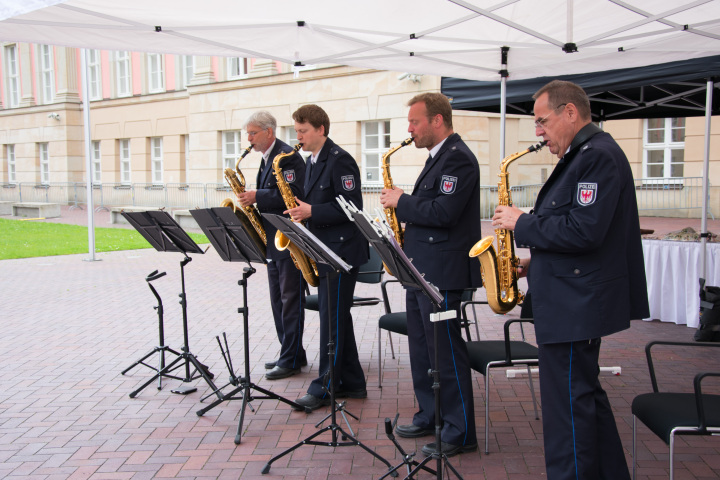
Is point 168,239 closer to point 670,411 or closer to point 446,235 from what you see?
point 446,235

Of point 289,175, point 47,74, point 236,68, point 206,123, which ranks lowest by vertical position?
point 289,175

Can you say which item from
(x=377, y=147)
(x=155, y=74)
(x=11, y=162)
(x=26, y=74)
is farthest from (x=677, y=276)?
(x=11, y=162)

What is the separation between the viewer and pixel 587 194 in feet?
9.40

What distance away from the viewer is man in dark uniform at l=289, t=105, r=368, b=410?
4602mm

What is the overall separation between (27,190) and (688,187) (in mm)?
28338

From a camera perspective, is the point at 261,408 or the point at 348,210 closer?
the point at 348,210

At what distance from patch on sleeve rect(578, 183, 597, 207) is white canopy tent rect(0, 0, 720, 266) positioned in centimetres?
263

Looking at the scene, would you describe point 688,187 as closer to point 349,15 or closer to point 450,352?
point 349,15

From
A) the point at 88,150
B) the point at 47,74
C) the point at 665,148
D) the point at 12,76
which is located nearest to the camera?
the point at 88,150

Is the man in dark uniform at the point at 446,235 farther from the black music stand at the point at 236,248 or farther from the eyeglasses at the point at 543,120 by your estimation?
the black music stand at the point at 236,248

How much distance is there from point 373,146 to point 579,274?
17.0 meters

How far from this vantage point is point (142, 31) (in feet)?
19.1

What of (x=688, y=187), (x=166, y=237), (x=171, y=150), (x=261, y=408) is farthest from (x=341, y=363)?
(x=171, y=150)

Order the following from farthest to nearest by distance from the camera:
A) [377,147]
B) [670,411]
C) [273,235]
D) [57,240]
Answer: [377,147] → [57,240] → [273,235] → [670,411]
